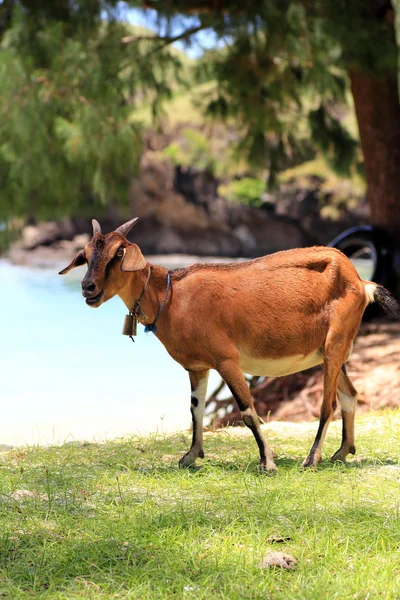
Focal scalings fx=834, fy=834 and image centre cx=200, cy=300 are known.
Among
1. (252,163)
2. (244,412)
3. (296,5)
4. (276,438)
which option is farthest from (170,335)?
(252,163)

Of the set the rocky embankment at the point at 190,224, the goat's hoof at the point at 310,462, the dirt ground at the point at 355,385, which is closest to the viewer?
the goat's hoof at the point at 310,462

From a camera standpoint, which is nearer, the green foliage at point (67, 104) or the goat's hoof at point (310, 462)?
the goat's hoof at point (310, 462)

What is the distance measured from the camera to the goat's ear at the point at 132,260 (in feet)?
13.6

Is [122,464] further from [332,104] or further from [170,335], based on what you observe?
[332,104]

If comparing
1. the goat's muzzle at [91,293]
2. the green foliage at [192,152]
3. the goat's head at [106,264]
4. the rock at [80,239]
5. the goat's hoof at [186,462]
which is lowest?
the rock at [80,239]

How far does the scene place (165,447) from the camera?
508 cm

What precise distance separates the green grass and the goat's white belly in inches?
19.7

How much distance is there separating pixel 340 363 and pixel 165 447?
1.29 m

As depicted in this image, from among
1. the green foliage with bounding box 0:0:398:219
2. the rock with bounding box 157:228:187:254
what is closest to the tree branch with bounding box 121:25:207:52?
the green foliage with bounding box 0:0:398:219

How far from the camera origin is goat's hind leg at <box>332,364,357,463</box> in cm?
455

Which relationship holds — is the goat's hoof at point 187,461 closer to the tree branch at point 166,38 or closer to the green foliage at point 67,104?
the green foliage at point 67,104

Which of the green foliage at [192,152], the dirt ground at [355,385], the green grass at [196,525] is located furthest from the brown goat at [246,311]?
the green foliage at [192,152]

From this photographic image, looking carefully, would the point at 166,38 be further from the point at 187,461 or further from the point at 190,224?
the point at 190,224

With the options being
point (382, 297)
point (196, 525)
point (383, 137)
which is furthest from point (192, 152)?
point (196, 525)
